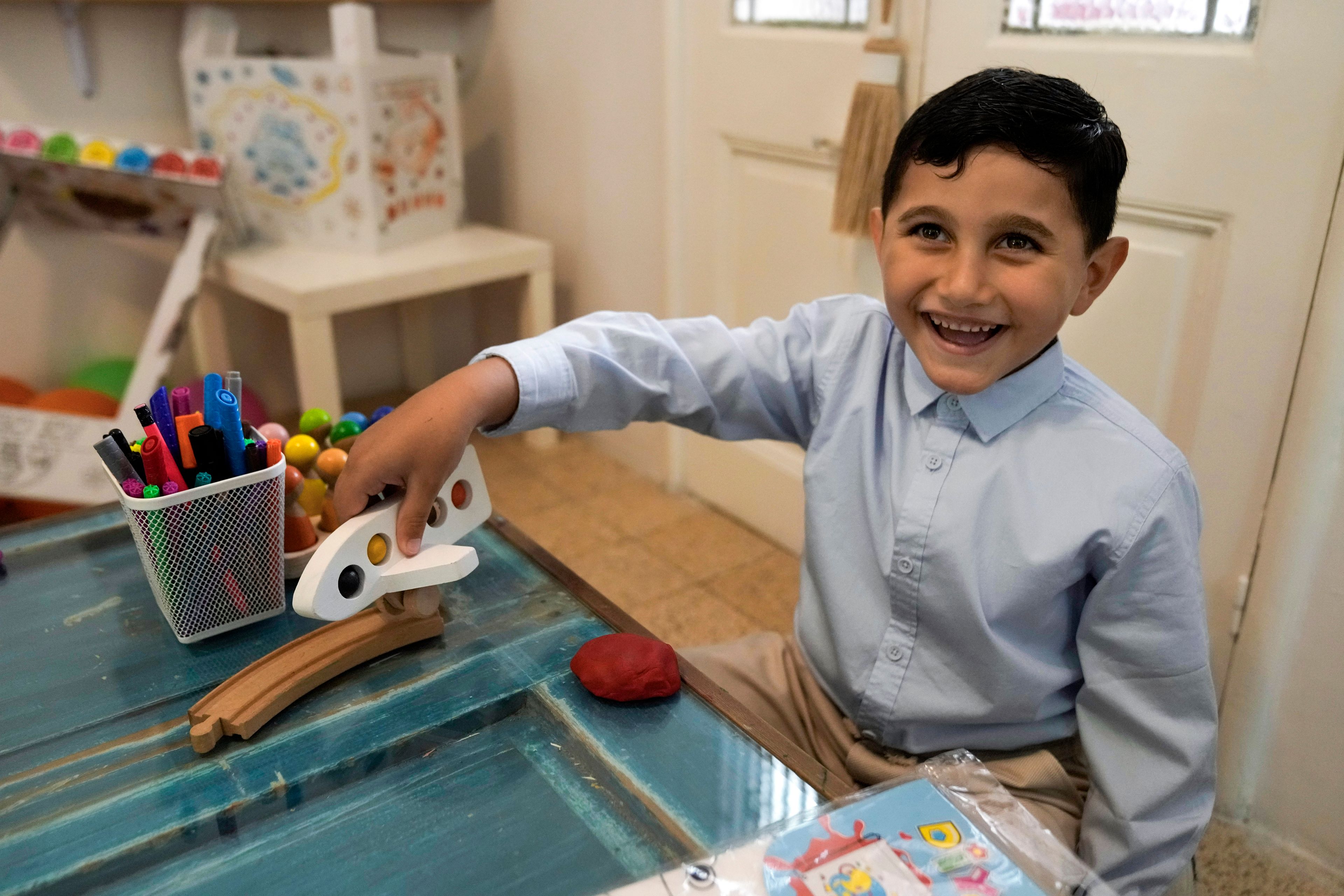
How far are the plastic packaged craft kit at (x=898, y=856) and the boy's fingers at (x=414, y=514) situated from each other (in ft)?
0.83

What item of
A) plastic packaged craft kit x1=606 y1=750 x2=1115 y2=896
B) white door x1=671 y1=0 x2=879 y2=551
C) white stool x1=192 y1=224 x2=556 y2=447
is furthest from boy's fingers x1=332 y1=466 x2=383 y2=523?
white stool x1=192 y1=224 x2=556 y2=447

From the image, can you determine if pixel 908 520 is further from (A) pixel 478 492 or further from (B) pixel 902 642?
(A) pixel 478 492

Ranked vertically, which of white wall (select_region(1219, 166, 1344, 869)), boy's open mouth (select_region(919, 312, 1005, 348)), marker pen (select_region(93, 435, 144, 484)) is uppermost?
boy's open mouth (select_region(919, 312, 1005, 348))

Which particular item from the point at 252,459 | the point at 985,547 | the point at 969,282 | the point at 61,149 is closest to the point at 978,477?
the point at 985,547

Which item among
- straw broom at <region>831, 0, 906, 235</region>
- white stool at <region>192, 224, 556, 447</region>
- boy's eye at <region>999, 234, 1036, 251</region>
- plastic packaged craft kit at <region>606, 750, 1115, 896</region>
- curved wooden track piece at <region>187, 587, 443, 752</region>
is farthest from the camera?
white stool at <region>192, 224, 556, 447</region>

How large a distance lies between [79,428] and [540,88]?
106 cm

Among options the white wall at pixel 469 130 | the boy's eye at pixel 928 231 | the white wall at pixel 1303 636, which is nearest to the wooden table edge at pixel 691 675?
the boy's eye at pixel 928 231

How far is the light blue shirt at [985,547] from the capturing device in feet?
2.29

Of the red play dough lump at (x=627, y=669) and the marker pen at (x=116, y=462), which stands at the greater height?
the marker pen at (x=116, y=462)

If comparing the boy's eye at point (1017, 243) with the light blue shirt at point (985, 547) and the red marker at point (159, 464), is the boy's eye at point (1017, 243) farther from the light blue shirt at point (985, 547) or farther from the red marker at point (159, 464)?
the red marker at point (159, 464)

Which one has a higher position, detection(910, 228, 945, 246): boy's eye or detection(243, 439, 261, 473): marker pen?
detection(910, 228, 945, 246): boy's eye

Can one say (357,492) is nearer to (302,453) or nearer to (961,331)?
(302,453)

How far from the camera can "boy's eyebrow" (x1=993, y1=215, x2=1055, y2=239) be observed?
2.16ft

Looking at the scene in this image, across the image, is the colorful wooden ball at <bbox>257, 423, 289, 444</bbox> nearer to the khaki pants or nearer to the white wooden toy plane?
the white wooden toy plane
